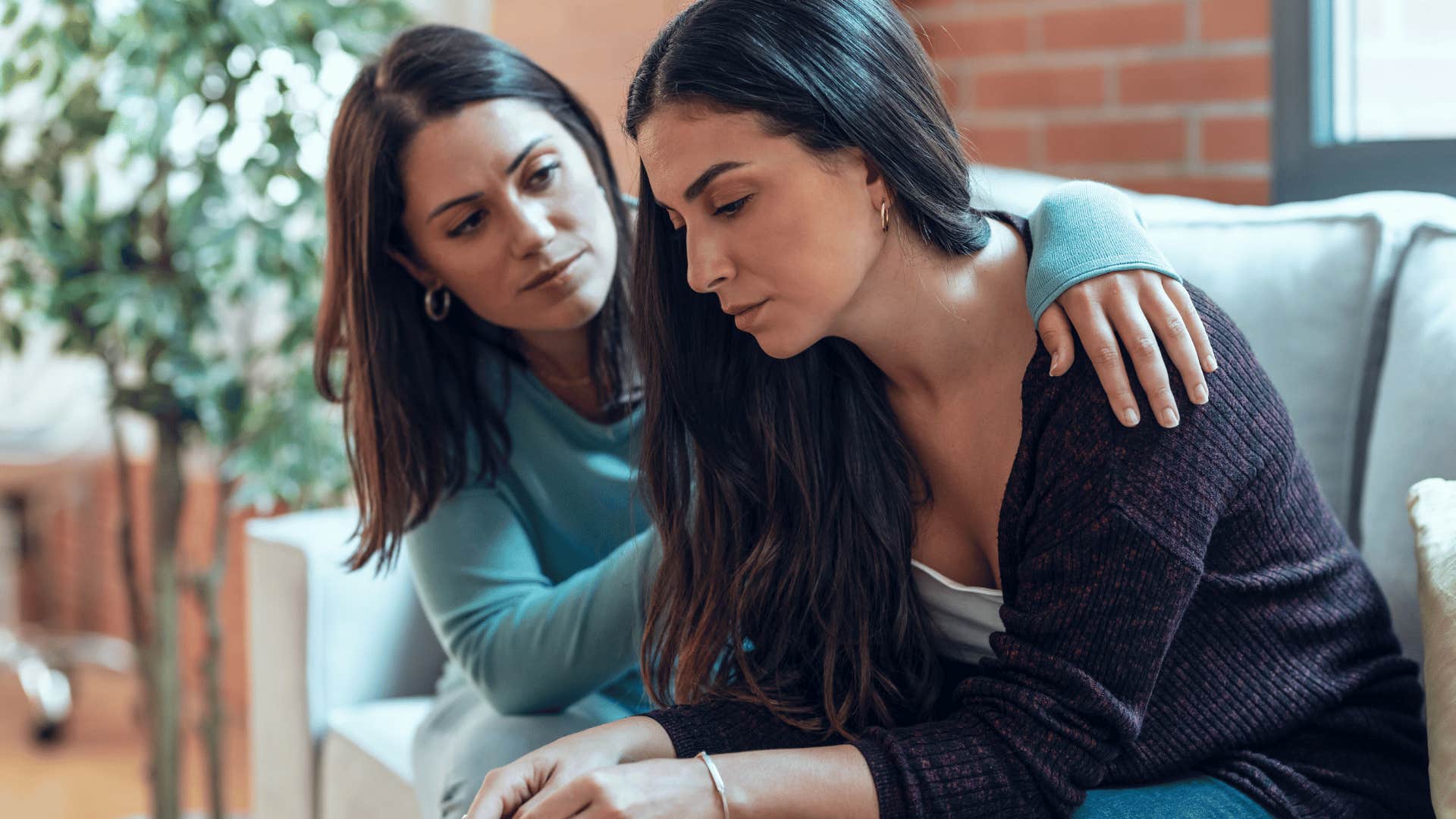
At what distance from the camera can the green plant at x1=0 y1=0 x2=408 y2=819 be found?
5.90ft

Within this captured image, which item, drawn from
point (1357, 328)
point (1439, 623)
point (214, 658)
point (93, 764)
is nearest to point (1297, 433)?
point (1357, 328)

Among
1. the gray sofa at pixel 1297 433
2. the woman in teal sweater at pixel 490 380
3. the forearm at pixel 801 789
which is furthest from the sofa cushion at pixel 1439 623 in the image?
the woman in teal sweater at pixel 490 380

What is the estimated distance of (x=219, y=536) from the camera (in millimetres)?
2102

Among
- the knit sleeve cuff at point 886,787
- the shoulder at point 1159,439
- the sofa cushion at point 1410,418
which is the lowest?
the knit sleeve cuff at point 886,787

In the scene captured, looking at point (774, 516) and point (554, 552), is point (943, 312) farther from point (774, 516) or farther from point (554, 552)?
point (554, 552)

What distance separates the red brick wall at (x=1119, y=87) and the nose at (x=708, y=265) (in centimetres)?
86

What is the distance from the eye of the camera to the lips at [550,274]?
1.30m

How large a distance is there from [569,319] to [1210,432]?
66cm

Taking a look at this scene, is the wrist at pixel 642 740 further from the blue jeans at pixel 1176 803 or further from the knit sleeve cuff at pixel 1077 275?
the knit sleeve cuff at pixel 1077 275

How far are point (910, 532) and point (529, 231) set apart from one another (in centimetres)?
48

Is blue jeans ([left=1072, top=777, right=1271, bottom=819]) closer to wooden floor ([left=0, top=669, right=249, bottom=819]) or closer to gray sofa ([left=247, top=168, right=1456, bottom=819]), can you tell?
gray sofa ([left=247, top=168, right=1456, bottom=819])

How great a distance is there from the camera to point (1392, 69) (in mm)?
1749

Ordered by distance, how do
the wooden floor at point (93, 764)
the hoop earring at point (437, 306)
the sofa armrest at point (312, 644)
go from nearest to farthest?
1. the hoop earring at point (437, 306)
2. the sofa armrest at point (312, 644)
3. the wooden floor at point (93, 764)

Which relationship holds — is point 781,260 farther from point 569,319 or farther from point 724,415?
point 569,319
